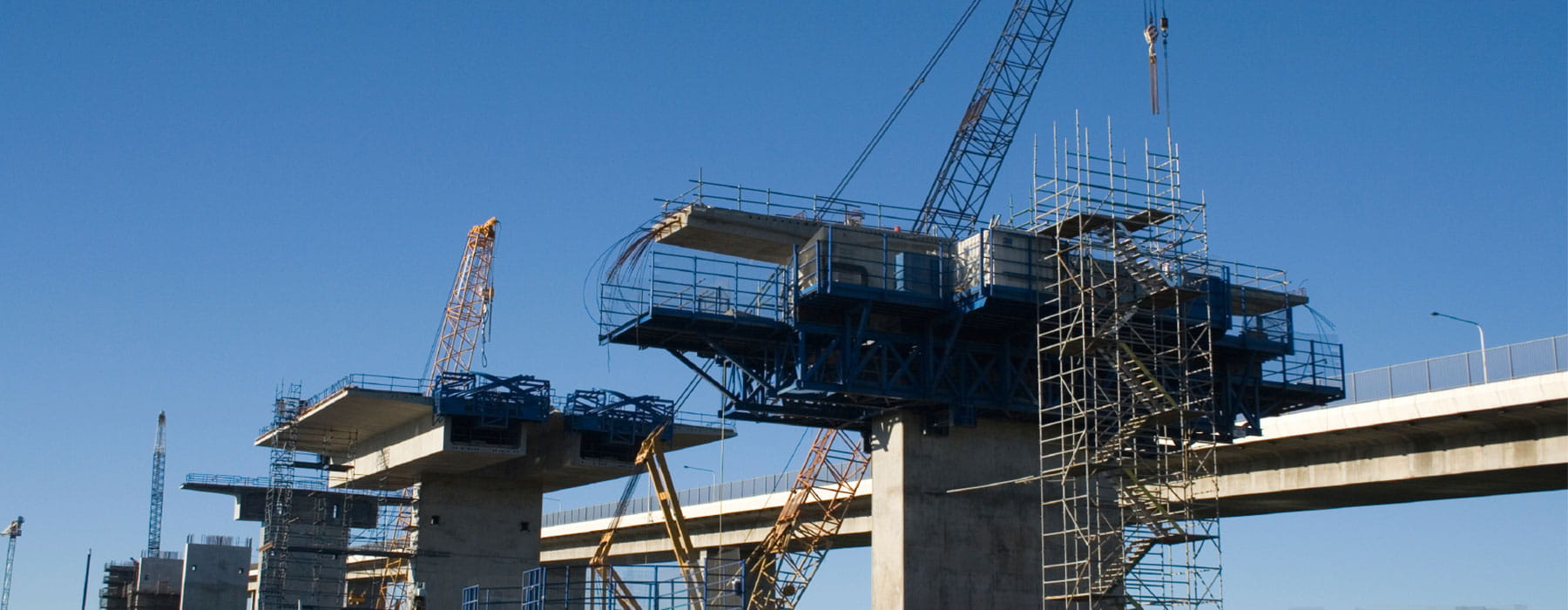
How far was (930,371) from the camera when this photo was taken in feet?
150

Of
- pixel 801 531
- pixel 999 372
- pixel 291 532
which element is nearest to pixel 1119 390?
pixel 999 372

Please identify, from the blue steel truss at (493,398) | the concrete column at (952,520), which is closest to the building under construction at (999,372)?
the concrete column at (952,520)

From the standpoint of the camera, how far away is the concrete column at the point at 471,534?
249ft

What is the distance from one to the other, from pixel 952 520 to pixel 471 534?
36411 millimetres

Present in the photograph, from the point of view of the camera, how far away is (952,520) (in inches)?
1815

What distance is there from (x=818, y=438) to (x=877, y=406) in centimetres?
2190

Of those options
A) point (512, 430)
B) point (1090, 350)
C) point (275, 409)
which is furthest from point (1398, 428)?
point (275, 409)

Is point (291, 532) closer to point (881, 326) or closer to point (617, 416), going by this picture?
point (617, 416)

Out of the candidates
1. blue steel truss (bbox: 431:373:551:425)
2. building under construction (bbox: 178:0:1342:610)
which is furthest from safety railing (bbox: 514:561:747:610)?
blue steel truss (bbox: 431:373:551:425)

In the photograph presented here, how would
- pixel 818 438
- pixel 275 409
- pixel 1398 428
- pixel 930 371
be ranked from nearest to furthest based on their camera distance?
pixel 930 371 → pixel 1398 428 → pixel 818 438 → pixel 275 409

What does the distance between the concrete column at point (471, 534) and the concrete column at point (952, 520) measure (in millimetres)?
33678

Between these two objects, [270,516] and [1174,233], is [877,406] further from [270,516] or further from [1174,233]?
[270,516]

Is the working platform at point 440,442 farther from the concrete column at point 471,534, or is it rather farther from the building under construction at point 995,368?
the building under construction at point 995,368

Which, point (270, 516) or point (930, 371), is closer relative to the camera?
point (930, 371)
